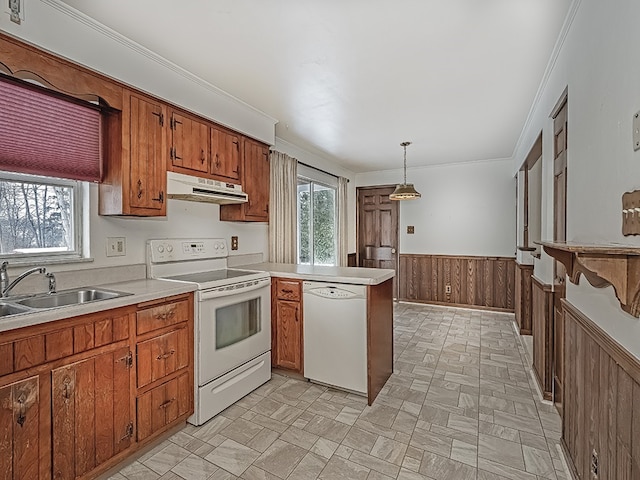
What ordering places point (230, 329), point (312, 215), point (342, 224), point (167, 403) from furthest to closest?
point (342, 224)
point (312, 215)
point (230, 329)
point (167, 403)

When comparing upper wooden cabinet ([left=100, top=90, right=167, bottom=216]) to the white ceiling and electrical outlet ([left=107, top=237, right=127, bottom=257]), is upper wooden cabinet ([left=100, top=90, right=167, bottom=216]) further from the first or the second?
the white ceiling

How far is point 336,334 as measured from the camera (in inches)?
106

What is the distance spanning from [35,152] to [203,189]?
103 cm

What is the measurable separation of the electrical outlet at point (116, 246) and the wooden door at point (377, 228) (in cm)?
459

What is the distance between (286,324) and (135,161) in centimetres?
177

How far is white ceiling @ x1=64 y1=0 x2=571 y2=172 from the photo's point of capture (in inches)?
70.0

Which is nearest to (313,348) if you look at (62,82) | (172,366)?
(172,366)

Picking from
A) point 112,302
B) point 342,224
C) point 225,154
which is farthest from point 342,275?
point 342,224

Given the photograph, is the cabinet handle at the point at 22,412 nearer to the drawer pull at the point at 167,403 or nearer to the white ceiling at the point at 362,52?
the drawer pull at the point at 167,403

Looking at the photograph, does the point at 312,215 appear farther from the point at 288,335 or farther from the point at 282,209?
the point at 288,335

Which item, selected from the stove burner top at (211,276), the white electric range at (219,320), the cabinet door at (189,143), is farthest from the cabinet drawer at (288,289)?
the cabinet door at (189,143)

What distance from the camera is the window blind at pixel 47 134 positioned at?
5.67ft

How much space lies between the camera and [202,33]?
6.55ft

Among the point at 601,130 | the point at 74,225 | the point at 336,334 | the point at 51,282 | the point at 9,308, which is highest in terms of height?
the point at 601,130
